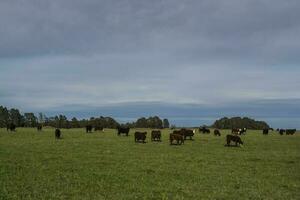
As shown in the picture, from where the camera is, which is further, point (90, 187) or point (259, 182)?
point (259, 182)

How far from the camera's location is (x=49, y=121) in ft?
483

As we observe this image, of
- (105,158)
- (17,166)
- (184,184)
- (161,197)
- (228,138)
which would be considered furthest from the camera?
(228,138)

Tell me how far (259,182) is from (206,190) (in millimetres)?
3747

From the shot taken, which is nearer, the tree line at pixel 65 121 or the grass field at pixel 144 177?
the grass field at pixel 144 177

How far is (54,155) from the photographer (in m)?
33.0

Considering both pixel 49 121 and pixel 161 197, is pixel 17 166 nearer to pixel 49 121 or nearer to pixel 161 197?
pixel 161 197

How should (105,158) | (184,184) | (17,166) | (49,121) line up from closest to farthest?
(184,184)
(17,166)
(105,158)
(49,121)

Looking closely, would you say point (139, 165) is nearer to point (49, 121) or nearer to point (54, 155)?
point (54, 155)

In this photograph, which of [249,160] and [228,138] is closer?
[249,160]

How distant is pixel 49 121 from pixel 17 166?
123 meters

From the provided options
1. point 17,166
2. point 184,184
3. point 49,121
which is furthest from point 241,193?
point 49,121

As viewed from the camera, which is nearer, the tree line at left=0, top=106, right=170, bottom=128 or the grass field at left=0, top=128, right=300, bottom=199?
the grass field at left=0, top=128, right=300, bottom=199

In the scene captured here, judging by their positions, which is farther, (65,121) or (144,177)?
(65,121)

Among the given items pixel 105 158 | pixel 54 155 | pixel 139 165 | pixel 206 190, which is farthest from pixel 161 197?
pixel 54 155
